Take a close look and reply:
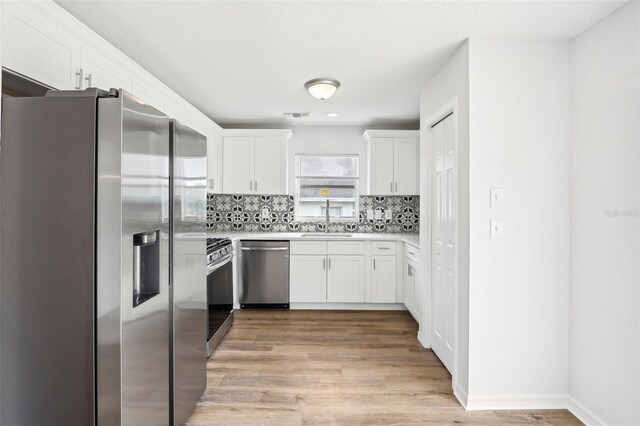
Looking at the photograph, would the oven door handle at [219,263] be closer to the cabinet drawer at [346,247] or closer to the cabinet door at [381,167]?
the cabinet drawer at [346,247]

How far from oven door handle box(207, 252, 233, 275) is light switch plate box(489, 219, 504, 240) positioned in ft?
7.14

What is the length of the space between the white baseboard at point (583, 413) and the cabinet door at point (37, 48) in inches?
139

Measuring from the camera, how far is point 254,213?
205 inches

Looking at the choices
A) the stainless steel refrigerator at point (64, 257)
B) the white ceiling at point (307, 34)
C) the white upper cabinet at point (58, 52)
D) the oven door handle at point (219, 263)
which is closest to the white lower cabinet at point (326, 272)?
the oven door handle at point (219, 263)

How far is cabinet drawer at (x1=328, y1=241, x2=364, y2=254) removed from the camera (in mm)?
4488

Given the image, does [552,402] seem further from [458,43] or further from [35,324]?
[35,324]

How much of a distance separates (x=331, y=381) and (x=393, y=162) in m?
2.97

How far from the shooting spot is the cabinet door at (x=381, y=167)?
4770mm

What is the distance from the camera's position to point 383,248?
14.7ft

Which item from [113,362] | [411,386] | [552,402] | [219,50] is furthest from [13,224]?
[552,402]

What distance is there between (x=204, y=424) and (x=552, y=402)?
7.19ft

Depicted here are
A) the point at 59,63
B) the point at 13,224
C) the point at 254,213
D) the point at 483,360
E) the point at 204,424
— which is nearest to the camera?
the point at 13,224

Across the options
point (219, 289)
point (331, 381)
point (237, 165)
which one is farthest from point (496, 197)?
point (237, 165)

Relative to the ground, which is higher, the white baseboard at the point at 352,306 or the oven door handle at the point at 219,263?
the oven door handle at the point at 219,263
